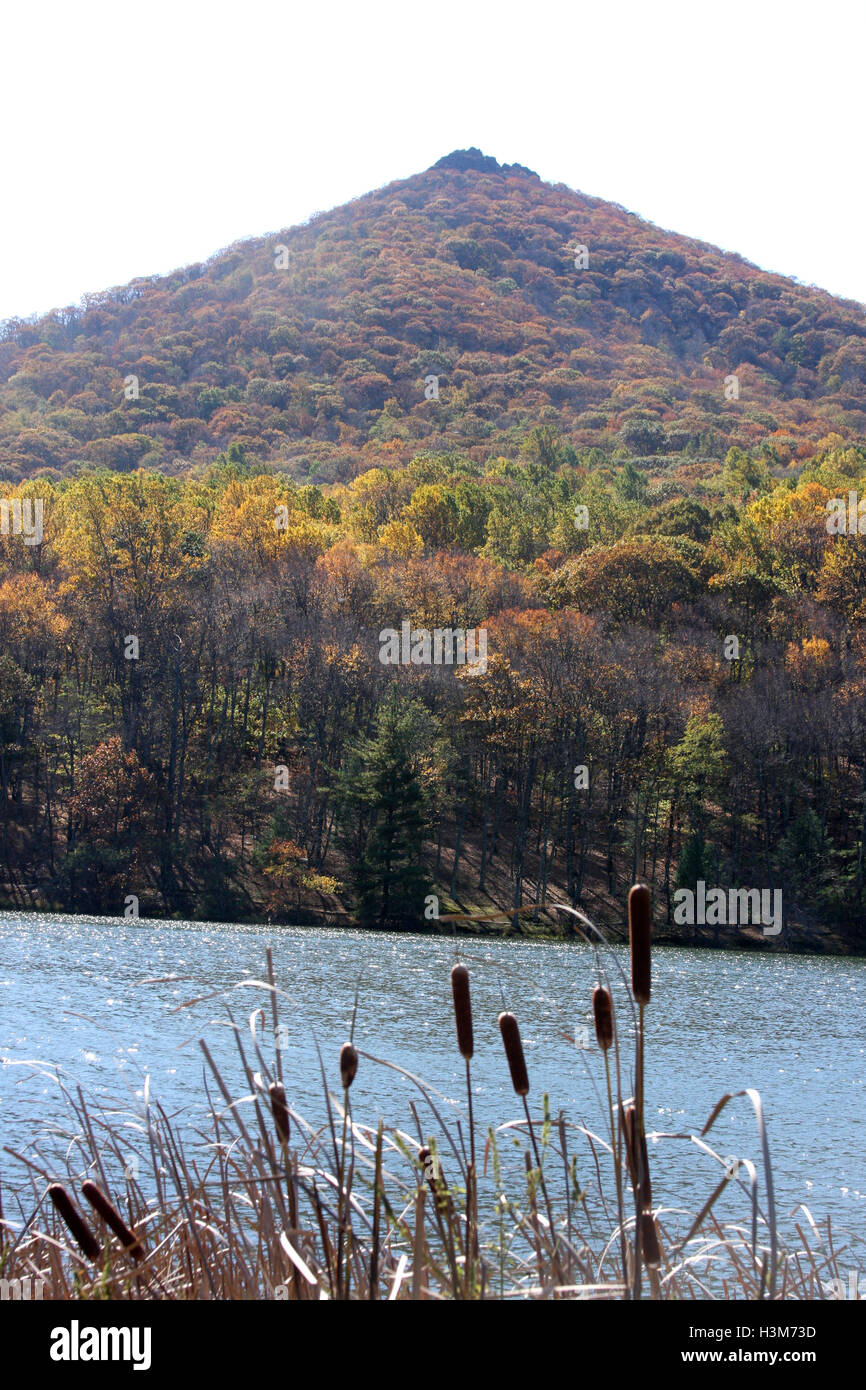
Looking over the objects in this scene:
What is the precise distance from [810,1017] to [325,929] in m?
24.3

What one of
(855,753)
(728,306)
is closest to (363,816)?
(855,753)

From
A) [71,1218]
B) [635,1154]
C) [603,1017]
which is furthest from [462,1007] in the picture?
[71,1218]

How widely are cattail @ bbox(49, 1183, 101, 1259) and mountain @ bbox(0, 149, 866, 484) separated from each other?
344ft

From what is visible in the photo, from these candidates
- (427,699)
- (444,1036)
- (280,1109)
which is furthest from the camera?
(427,699)

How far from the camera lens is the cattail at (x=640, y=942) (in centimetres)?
220

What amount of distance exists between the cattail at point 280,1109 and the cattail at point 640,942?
0.89 m

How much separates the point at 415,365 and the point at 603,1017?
521 ft

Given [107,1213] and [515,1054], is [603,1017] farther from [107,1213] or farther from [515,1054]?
[107,1213]

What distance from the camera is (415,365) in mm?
156250

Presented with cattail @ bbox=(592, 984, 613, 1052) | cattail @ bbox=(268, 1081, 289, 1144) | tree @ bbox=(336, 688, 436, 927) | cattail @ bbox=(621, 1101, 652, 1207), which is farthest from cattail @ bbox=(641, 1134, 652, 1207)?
tree @ bbox=(336, 688, 436, 927)

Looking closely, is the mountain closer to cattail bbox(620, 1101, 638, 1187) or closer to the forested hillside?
the forested hillside

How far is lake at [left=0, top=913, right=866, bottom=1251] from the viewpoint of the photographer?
17.5 metres

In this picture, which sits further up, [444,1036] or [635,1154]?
[635,1154]
